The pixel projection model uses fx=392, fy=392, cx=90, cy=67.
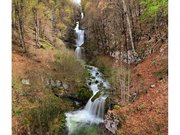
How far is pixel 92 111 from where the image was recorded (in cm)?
648

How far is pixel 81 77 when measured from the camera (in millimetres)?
6574

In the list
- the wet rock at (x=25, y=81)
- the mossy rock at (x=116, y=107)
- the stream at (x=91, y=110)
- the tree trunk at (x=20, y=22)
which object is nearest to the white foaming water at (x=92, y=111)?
the stream at (x=91, y=110)

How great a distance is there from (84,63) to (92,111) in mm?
806

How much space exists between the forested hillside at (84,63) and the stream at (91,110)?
0.02m

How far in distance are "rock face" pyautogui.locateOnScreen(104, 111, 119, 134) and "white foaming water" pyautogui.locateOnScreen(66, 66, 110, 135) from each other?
0.30 ft

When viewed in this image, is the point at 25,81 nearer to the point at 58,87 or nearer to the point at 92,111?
the point at 58,87

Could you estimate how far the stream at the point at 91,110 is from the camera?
6.29m

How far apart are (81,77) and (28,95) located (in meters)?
0.93

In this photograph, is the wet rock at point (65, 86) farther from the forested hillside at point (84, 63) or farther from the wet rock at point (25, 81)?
the wet rock at point (25, 81)

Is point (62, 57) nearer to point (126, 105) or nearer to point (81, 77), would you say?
point (81, 77)

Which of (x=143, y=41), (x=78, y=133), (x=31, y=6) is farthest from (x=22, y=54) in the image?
(x=143, y=41)

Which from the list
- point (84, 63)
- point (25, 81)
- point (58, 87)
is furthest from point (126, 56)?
point (25, 81)

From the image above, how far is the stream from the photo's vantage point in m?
6.29
